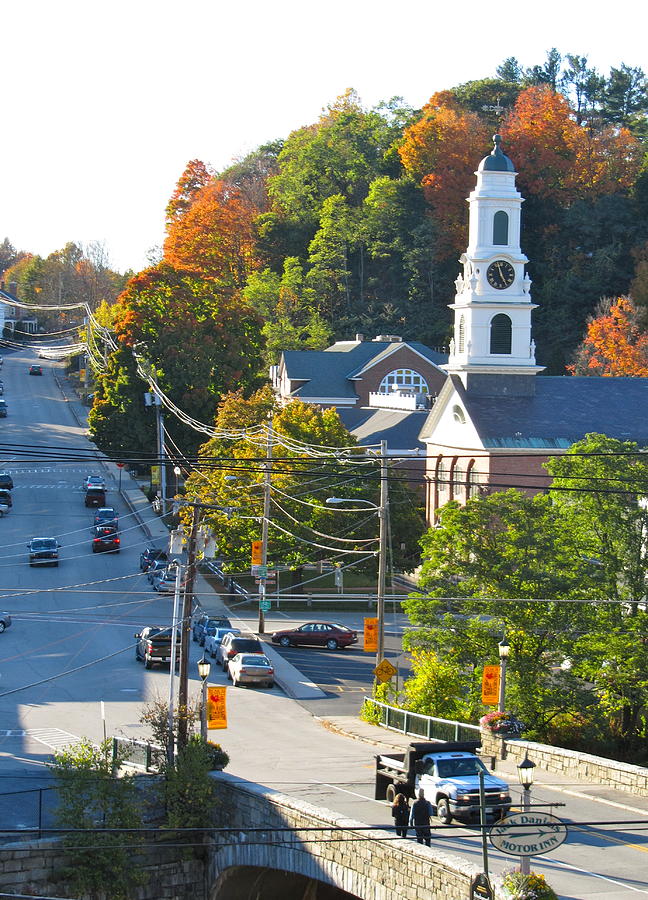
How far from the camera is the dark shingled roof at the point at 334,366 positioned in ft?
295

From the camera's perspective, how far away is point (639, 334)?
93875mm

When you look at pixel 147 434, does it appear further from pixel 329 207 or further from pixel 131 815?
pixel 131 815

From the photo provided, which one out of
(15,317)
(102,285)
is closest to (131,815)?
(102,285)

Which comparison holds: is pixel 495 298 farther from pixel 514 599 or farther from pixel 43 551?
pixel 514 599

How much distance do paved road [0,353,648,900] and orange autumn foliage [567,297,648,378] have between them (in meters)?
35.4

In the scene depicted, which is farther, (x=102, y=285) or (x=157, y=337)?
(x=102, y=285)

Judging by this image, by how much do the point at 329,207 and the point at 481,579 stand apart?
277ft

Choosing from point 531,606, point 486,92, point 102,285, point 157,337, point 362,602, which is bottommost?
point 362,602

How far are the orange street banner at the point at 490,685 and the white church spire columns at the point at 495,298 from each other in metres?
31.4

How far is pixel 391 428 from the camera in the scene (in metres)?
72.9

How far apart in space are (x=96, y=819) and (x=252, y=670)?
19055 millimetres

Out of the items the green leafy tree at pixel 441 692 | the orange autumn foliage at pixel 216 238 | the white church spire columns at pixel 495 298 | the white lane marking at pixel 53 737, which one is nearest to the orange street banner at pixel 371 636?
the green leafy tree at pixel 441 692

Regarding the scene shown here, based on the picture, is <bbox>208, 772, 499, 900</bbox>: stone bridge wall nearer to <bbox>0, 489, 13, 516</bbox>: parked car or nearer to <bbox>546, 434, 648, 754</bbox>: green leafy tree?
<bbox>546, 434, 648, 754</bbox>: green leafy tree

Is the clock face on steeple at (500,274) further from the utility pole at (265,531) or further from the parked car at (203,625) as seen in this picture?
the parked car at (203,625)
